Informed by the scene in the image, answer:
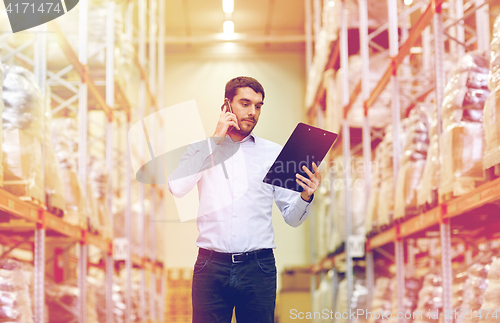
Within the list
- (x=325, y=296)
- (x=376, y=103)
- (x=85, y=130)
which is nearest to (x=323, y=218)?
(x=325, y=296)

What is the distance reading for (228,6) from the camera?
1083 cm

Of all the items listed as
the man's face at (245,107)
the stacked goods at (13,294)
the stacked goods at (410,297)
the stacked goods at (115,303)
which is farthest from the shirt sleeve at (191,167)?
the stacked goods at (115,303)

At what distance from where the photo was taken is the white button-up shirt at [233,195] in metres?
2.48

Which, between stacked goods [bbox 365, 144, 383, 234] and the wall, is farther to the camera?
the wall

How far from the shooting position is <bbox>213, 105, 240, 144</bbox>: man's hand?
2.41 m

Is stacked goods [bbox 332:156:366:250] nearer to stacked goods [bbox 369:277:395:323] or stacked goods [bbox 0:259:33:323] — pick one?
stacked goods [bbox 369:277:395:323]

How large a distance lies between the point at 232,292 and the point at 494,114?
71.2 inches

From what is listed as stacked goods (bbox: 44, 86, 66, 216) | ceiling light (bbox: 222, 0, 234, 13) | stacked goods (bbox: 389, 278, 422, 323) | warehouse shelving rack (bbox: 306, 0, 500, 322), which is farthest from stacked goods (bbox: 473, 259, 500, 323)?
ceiling light (bbox: 222, 0, 234, 13)

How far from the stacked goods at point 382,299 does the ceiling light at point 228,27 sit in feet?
23.4

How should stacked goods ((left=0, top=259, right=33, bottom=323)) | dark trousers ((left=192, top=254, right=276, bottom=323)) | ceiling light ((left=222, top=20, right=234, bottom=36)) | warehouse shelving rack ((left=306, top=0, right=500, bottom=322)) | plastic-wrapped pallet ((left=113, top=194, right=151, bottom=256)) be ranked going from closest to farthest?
dark trousers ((left=192, top=254, right=276, bottom=323))
stacked goods ((left=0, top=259, right=33, bottom=323))
warehouse shelving rack ((left=306, top=0, right=500, bottom=322))
plastic-wrapped pallet ((left=113, top=194, right=151, bottom=256))
ceiling light ((left=222, top=20, right=234, bottom=36))

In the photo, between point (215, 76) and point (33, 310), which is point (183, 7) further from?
point (33, 310)

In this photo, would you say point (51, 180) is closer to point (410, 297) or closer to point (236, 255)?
point (236, 255)

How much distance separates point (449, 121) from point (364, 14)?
3448mm

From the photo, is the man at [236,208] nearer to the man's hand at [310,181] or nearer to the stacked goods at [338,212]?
the man's hand at [310,181]
